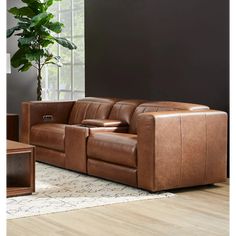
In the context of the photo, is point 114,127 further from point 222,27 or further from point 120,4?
point 120,4

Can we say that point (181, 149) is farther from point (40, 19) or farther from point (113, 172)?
point (40, 19)

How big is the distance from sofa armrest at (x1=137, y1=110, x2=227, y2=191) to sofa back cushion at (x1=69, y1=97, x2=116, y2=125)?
1635mm

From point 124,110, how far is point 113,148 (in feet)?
3.38

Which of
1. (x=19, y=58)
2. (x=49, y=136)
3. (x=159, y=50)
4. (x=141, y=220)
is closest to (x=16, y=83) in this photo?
(x=19, y=58)

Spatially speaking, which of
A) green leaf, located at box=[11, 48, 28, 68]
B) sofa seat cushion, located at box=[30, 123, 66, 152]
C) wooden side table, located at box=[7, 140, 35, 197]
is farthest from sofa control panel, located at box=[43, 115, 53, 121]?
wooden side table, located at box=[7, 140, 35, 197]

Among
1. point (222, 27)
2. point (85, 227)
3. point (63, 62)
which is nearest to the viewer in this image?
point (85, 227)

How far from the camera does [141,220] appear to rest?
3785 millimetres

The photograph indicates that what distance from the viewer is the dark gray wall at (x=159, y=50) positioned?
5688mm

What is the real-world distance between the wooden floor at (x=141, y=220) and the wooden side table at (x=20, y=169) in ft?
2.48

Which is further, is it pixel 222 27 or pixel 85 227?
pixel 222 27

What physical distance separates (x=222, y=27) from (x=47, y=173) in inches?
93.4

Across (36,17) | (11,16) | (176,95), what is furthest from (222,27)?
(11,16)

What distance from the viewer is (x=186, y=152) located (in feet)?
15.7
